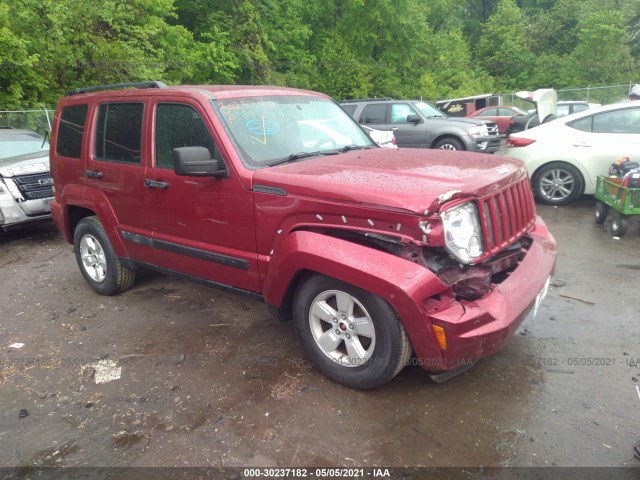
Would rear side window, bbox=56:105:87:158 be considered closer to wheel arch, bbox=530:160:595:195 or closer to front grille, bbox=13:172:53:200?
front grille, bbox=13:172:53:200

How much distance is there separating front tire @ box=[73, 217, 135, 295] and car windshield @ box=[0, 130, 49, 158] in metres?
4.06

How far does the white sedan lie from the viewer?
6914 millimetres

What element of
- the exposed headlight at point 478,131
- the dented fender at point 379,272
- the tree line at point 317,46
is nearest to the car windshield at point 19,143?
the tree line at point 317,46

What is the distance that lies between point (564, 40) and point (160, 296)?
4310 cm

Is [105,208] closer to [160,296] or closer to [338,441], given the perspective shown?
[160,296]

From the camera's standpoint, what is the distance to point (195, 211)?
368 cm

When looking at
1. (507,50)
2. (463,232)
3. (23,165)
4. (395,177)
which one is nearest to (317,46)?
(507,50)

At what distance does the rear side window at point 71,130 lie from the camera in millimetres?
4684

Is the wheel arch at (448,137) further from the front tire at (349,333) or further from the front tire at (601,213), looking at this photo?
the front tire at (349,333)

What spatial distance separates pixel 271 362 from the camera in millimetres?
3520

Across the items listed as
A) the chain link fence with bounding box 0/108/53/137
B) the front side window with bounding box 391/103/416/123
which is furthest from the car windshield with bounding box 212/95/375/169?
the chain link fence with bounding box 0/108/53/137

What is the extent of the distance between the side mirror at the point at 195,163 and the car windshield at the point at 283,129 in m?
0.22

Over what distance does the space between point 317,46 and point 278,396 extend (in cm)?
2563

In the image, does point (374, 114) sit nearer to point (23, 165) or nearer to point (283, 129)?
point (23, 165)
